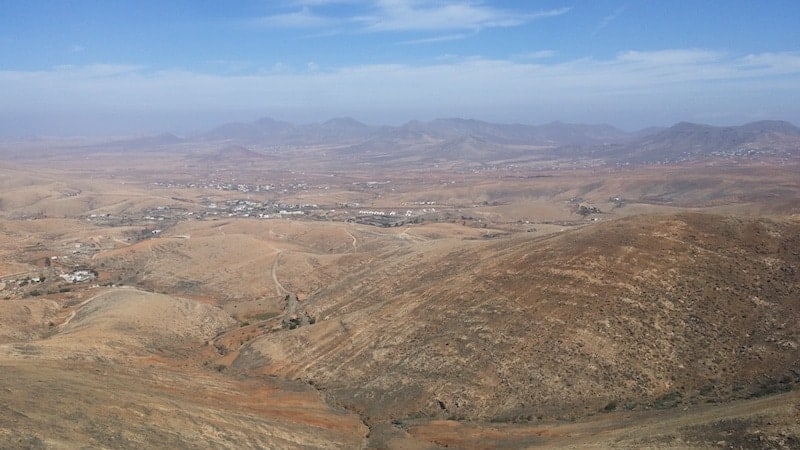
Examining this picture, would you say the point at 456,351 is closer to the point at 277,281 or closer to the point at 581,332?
the point at 581,332

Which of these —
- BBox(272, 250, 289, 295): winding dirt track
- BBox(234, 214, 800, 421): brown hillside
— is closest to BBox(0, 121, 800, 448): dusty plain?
Answer: BBox(234, 214, 800, 421): brown hillside

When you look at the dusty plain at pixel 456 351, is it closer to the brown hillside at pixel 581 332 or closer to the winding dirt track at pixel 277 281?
the brown hillside at pixel 581 332

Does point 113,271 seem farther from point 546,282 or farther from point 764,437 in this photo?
point 764,437

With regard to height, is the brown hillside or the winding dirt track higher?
the brown hillside

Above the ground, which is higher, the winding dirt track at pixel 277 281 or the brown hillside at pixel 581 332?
the brown hillside at pixel 581 332

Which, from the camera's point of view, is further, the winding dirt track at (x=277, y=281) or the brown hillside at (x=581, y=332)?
the winding dirt track at (x=277, y=281)

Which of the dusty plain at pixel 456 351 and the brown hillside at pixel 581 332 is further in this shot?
the brown hillside at pixel 581 332

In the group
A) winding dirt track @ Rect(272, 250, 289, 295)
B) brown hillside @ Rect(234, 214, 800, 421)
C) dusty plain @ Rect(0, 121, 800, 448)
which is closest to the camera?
dusty plain @ Rect(0, 121, 800, 448)

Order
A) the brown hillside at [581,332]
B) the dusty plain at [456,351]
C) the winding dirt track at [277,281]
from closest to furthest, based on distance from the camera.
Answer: the dusty plain at [456,351], the brown hillside at [581,332], the winding dirt track at [277,281]

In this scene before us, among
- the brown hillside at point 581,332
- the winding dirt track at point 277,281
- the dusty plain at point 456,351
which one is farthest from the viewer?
the winding dirt track at point 277,281

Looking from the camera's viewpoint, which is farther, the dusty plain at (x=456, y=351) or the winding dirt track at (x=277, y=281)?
the winding dirt track at (x=277, y=281)

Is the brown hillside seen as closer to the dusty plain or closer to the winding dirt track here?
the dusty plain

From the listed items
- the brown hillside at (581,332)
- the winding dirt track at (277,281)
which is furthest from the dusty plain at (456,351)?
the winding dirt track at (277,281)
